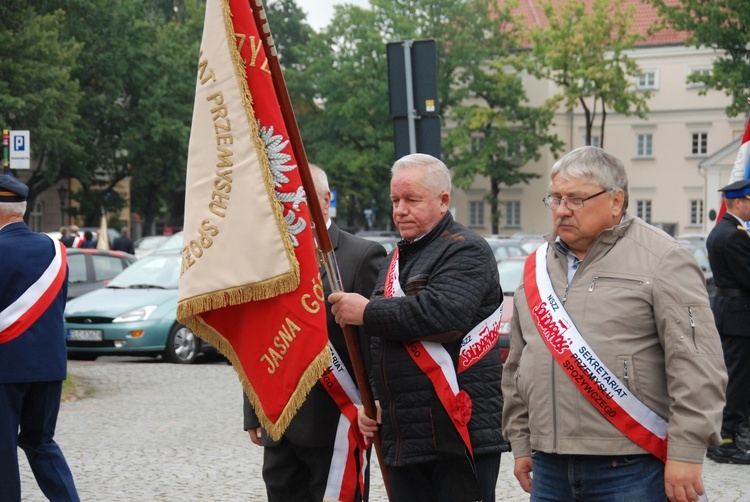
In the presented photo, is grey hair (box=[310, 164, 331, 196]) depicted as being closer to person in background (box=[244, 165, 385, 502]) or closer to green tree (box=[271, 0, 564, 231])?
person in background (box=[244, 165, 385, 502])

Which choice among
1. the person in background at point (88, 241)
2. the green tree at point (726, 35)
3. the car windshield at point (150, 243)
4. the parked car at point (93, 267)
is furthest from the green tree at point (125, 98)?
the parked car at point (93, 267)

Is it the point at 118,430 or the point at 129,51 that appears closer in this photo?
the point at 118,430

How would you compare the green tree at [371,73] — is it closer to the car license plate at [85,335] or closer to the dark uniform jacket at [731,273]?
the car license plate at [85,335]

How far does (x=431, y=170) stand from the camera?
14.3ft

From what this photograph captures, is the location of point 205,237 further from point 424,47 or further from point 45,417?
point 424,47

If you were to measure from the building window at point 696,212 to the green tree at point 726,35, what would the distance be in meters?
30.5

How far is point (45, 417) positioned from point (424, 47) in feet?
15.4

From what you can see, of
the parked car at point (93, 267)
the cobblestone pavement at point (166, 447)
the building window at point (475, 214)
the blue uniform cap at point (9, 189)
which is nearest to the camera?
the blue uniform cap at point (9, 189)

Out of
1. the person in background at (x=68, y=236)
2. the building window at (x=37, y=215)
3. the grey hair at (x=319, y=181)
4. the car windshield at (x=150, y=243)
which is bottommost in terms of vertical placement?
the building window at (x=37, y=215)

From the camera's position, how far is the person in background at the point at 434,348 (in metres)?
4.17

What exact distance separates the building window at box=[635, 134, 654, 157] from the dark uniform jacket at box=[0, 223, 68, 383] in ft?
204

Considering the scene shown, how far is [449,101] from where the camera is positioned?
62.3 meters

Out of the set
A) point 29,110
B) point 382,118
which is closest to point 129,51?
point 29,110

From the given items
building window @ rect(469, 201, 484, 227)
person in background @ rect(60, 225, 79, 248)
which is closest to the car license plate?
person in background @ rect(60, 225, 79, 248)
